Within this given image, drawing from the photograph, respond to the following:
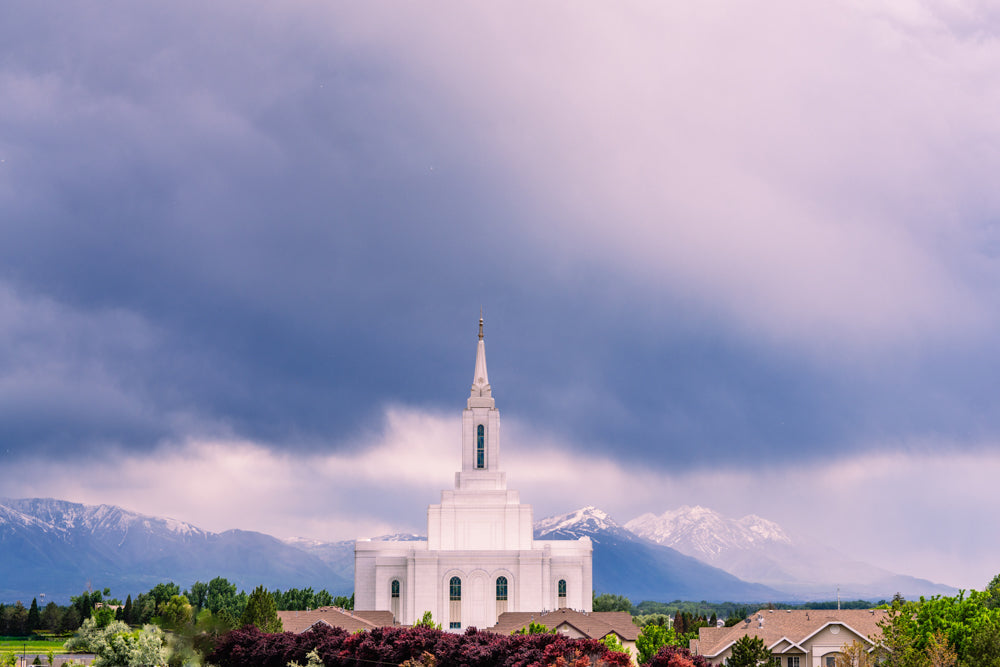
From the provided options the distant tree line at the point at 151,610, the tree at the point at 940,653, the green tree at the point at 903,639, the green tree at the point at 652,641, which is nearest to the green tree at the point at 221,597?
the distant tree line at the point at 151,610

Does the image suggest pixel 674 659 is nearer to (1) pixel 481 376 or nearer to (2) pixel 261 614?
(2) pixel 261 614

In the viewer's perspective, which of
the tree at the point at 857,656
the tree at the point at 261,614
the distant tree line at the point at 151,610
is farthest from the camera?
the tree at the point at 261,614

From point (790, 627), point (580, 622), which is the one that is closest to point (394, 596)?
point (580, 622)

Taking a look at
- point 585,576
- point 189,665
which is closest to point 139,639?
point 189,665

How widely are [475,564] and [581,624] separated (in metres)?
22.6

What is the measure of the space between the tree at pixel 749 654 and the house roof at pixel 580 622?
18543 mm

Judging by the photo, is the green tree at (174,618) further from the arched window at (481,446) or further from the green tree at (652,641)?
the arched window at (481,446)

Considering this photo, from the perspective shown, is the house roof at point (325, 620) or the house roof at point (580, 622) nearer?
the house roof at point (325, 620)

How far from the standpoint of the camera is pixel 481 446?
117125mm

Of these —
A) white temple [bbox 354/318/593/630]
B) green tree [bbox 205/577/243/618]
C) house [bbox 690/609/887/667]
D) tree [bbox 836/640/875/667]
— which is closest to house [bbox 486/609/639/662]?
A: white temple [bbox 354/318/593/630]

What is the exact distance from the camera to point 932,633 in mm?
55469

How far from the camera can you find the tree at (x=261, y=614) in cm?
8212

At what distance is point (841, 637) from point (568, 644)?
28140 millimetres

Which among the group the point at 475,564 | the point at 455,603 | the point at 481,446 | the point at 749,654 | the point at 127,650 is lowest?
the point at 749,654
